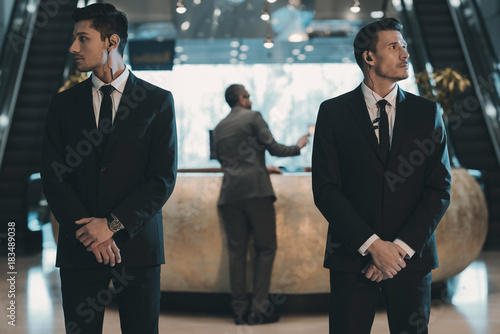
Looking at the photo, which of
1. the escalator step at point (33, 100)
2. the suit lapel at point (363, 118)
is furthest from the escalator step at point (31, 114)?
the suit lapel at point (363, 118)

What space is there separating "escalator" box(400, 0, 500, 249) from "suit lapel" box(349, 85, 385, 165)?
624 centimetres

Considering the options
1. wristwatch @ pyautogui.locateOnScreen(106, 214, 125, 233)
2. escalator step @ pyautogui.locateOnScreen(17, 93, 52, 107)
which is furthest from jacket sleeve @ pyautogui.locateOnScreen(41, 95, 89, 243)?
escalator step @ pyautogui.locateOnScreen(17, 93, 52, 107)

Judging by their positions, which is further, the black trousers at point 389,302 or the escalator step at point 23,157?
the escalator step at point 23,157

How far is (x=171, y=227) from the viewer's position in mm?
4840

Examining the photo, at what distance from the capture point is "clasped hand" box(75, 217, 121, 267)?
200 cm

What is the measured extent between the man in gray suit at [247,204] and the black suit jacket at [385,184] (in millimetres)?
2280

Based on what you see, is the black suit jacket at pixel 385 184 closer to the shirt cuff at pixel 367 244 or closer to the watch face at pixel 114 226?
the shirt cuff at pixel 367 244

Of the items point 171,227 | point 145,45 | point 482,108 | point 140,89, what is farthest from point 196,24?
point 140,89

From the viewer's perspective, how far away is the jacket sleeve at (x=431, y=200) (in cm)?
206

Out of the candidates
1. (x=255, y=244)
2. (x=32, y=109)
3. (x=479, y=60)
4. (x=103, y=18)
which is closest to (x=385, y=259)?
(x=103, y=18)

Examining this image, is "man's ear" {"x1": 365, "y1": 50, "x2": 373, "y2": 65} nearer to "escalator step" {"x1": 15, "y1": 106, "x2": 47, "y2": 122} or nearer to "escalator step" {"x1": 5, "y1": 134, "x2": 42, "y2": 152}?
"escalator step" {"x1": 5, "y1": 134, "x2": 42, "y2": 152}

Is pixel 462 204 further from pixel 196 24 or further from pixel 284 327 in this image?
pixel 196 24

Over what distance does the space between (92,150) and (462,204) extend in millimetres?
3771

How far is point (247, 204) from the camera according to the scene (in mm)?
4551
